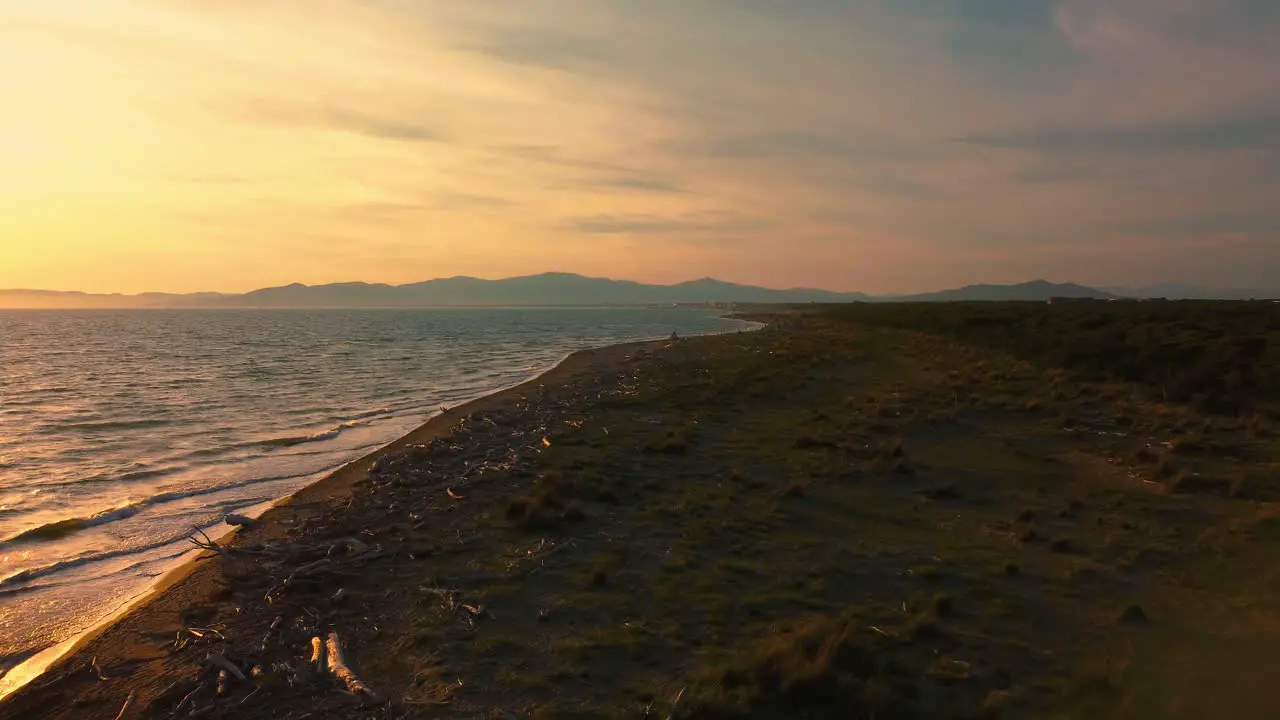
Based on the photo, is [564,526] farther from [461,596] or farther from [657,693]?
[657,693]

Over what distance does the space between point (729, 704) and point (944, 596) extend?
3.63 metres

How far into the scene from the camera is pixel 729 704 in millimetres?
5934

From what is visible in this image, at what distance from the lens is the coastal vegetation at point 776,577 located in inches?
251

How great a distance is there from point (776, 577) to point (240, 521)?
9.72 metres

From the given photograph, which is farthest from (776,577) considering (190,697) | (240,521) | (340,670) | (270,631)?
(240,521)

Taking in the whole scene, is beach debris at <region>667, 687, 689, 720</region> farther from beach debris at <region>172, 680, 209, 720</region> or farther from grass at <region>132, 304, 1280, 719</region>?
beach debris at <region>172, 680, 209, 720</region>

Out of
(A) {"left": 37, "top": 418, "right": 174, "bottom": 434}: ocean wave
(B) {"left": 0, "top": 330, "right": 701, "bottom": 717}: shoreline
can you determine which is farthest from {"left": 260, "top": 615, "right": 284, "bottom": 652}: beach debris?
Answer: (A) {"left": 37, "top": 418, "right": 174, "bottom": 434}: ocean wave

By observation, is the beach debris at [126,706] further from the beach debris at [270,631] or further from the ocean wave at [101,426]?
the ocean wave at [101,426]

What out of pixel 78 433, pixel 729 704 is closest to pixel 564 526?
pixel 729 704

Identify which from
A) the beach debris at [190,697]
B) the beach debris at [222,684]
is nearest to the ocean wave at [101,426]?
the beach debris at [190,697]

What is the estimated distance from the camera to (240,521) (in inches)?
479

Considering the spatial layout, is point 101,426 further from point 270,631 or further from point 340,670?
point 340,670

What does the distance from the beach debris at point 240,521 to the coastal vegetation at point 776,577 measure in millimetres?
287

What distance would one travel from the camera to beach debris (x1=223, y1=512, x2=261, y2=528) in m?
12.0
